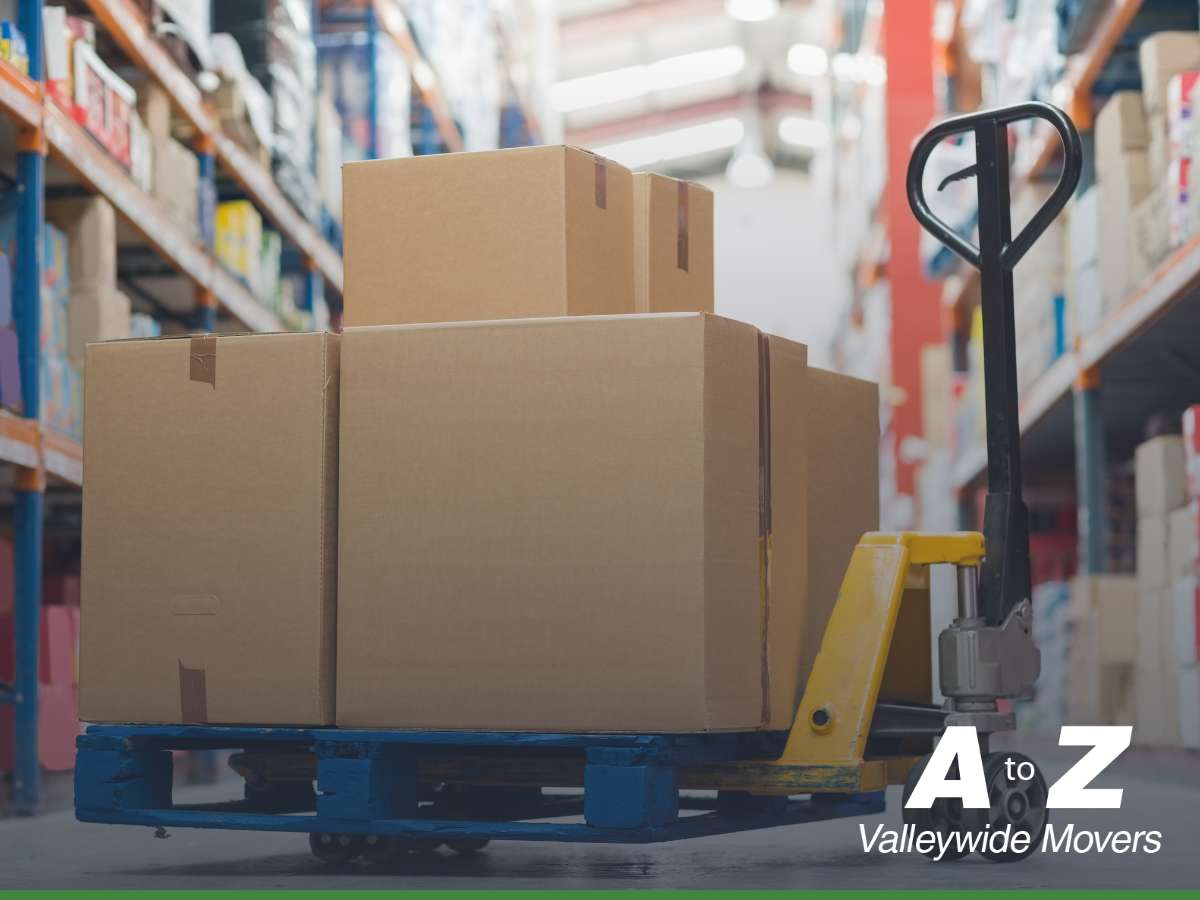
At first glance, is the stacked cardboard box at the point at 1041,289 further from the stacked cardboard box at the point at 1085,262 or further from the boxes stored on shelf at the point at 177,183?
the boxes stored on shelf at the point at 177,183

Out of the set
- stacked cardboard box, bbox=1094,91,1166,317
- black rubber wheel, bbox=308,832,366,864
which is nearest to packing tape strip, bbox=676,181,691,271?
black rubber wheel, bbox=308,832,366,864

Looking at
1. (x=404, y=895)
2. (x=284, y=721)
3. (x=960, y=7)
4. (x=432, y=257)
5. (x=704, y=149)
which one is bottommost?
(x=404, y=895)

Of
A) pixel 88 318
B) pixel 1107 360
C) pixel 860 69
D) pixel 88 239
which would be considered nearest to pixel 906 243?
pixel 860 69

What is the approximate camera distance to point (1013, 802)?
3301 mm

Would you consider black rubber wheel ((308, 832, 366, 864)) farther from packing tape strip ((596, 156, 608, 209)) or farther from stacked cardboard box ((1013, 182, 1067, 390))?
stacked cardboard box ((1013, 182, 1067, 390))

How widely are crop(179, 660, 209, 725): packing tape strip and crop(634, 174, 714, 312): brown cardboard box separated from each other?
3.48 ft

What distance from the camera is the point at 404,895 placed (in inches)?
112

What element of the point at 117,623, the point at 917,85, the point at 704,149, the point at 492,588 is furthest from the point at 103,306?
the point at 704,149

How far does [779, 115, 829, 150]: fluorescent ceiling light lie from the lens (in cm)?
2686

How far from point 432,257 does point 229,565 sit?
2.22 feet

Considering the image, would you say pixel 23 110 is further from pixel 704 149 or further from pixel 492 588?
pixel 704 149

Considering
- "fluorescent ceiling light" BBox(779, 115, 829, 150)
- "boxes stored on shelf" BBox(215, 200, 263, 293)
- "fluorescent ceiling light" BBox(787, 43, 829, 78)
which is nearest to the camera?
"boxes stored on shelf" BBox(215, 200, 263, 293)

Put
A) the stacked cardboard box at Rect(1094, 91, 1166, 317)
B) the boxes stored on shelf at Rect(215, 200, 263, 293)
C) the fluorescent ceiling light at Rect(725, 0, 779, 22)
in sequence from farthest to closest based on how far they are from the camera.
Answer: the fluorescent ceiling light at Rect(725, 0, 779, 22), the boxes stored on shelf at Rect(215, 200, 263, 293), the stacked cardboard box at Rect(1094, 91, 1166, 317)

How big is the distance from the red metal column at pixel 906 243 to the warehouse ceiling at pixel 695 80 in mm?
5707
